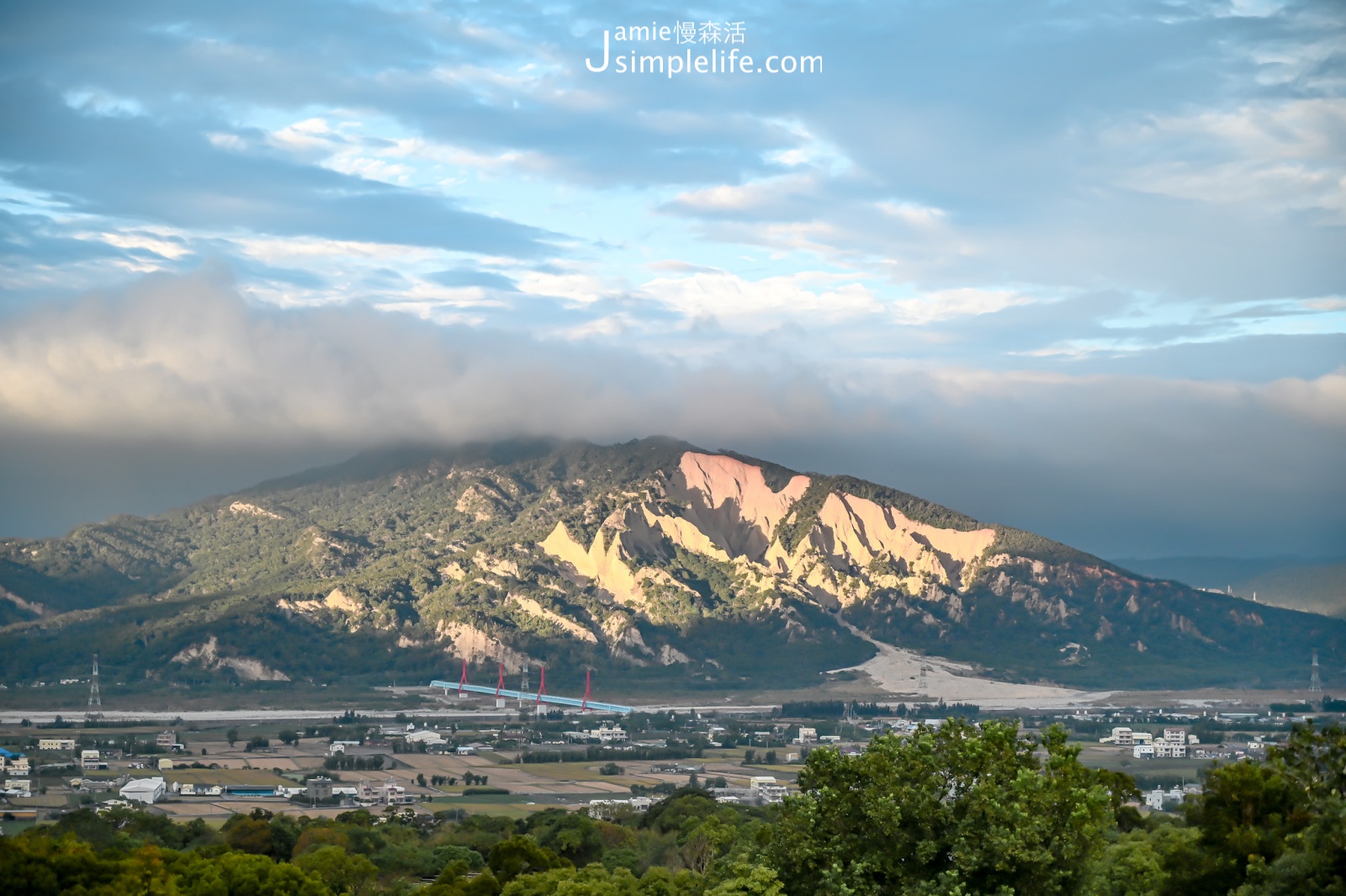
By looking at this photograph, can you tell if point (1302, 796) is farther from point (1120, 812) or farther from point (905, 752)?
point (1120, 812)

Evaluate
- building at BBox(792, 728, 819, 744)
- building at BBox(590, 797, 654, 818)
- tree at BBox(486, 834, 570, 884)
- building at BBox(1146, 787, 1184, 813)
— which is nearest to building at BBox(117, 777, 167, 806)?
building at BBox(590, 797, 654, 818)

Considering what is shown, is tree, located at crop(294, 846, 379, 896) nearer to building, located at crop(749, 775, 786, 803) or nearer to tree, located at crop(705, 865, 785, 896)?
tree, located at crop(705, 865, 785, 896)

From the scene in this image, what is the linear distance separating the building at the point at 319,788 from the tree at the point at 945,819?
87621mm

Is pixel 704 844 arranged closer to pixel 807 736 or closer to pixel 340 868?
pixel 340 868

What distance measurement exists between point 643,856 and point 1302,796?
41.1 meters

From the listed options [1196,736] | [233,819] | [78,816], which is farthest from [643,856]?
[1196,736]

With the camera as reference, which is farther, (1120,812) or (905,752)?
(1120,812)

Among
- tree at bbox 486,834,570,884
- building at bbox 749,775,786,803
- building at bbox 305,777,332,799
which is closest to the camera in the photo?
tree at bbox 486,834,570,884

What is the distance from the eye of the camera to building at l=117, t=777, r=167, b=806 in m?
115

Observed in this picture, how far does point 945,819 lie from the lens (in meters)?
36.8

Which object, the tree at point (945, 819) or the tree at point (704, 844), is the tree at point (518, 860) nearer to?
the tree at point (704, 844)

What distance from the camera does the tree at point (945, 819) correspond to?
116 feet

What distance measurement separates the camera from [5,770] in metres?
130

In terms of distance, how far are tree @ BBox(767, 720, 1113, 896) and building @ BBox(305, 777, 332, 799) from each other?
87.6 meters
